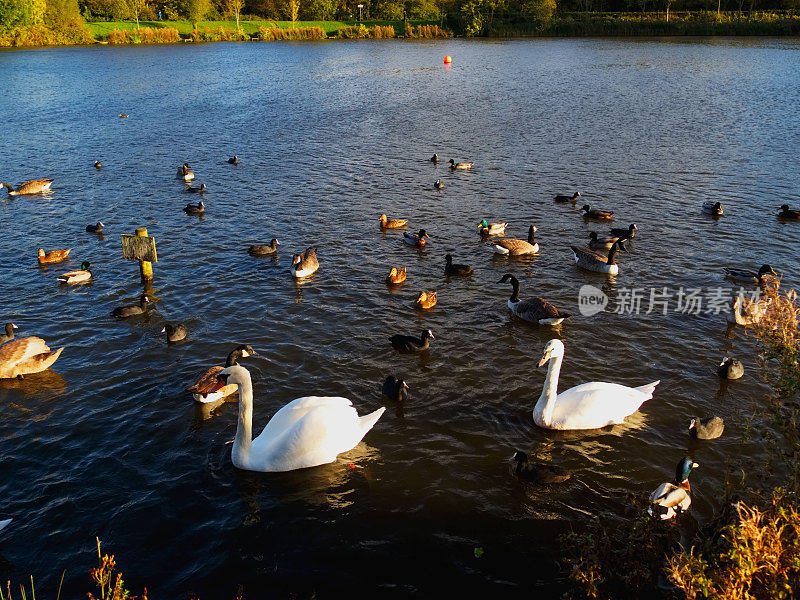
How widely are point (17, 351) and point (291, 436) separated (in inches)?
288

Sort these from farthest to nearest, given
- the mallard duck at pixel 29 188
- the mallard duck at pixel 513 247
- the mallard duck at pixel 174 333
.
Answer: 1. the mallard duck at pixel 29 188
2. the mallard duck at pixel 513 247
3. the mallard duck at pixel 174 333

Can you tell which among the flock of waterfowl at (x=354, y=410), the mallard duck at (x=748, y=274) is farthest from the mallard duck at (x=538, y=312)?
the mallard duck at (x=748, y=274)

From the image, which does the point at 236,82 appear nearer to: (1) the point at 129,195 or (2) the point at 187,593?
(1) the point at 129,195

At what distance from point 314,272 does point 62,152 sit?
78.7 feet

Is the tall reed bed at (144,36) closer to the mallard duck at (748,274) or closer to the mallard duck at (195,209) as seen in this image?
the mallard duck at (195,209)

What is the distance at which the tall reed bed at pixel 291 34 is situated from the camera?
371ft

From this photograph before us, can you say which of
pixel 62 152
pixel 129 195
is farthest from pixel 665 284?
pixel 62 152

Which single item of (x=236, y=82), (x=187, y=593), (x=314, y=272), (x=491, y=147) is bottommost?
(x=187, y=593)

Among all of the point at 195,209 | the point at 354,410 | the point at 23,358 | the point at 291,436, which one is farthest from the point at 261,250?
the point at 291,436

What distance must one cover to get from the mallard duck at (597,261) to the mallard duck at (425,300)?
17.8ft

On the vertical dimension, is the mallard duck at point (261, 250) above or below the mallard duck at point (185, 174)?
below

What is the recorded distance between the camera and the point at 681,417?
1253cm

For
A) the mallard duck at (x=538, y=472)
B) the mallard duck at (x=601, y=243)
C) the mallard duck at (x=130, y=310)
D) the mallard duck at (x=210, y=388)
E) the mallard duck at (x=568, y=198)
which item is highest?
the mallard duck at (x=568, y=198)

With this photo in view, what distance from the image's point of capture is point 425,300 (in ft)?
55.4
